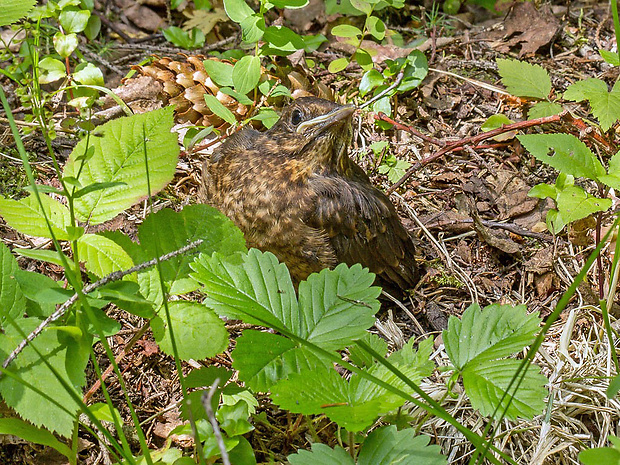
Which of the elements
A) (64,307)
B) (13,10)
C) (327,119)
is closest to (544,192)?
(327,119)

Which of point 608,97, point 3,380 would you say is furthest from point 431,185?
point 3,380

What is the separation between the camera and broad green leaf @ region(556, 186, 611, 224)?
Answer: 264cm

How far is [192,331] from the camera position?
189cm

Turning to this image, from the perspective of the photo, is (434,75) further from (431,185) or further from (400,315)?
(400,315)

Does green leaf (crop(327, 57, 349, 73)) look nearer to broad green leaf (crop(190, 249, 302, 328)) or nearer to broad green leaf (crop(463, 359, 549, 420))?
broad green leaf (crop(190, 249, 302, 328))

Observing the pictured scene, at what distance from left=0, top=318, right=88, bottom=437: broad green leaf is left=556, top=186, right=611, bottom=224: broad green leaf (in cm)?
187

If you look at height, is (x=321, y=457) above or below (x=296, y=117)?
below

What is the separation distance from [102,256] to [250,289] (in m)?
0.43

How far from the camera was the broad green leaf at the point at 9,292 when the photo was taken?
1815 millimetres

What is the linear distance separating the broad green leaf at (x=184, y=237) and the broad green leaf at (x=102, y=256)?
10 centimetres

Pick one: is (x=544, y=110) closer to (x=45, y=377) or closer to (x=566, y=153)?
(x=566, y=153)

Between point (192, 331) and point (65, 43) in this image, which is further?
point (65, 43)

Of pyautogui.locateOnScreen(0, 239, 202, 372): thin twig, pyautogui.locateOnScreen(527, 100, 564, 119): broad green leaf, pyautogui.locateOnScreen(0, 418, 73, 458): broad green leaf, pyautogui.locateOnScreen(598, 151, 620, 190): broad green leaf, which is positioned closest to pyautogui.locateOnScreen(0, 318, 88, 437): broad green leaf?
pyautogui.locateOnScreen(0, 239, 202, 372): thin twig

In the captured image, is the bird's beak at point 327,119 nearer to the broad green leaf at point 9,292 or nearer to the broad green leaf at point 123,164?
Answer: the broad green leaf at point 123,164
